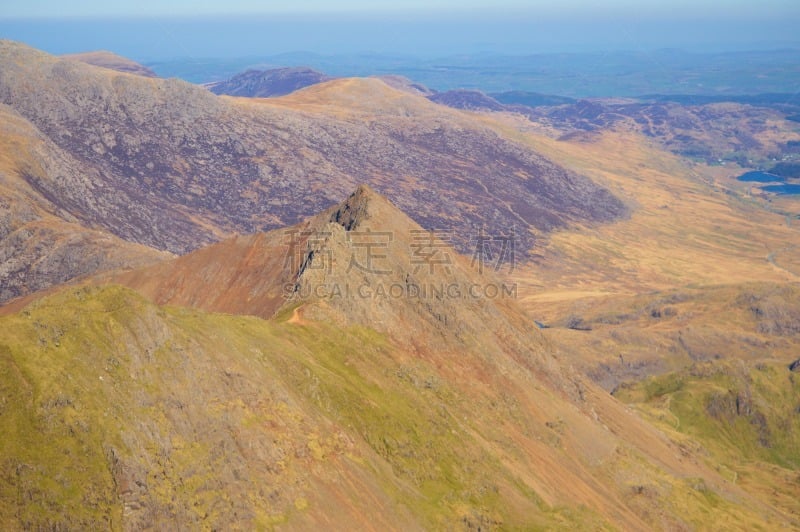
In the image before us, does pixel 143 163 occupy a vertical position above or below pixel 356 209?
below

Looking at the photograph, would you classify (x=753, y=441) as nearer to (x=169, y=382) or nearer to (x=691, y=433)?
(x=691, y=433)

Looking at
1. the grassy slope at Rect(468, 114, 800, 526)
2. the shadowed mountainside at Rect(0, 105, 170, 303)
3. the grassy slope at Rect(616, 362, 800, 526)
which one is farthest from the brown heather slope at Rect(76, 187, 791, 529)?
the grassy slope at Rect(616, 362, 800, 526)

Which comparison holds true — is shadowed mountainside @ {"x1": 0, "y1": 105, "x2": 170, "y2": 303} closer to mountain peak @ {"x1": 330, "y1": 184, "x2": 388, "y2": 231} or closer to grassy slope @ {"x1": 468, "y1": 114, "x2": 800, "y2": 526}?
mountain peak @ {"x1": 330, "y1": 184, "x2": 388, "y2": 231}

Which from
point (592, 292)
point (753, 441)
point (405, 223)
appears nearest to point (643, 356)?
point (753, 441)

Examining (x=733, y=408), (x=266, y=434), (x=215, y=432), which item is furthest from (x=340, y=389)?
(x=733, y=408)

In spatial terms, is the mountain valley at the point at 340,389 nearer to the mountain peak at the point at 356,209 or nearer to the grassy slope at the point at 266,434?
the grassy slope at the point at 266,434

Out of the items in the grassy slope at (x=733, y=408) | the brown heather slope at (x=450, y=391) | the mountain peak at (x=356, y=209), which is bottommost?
the grassy slope at (x=733, y=408)

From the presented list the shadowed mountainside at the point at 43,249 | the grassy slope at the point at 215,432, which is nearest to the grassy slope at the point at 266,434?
the grassy slope at the point at 215,432

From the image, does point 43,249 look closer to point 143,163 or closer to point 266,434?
point 143,163
